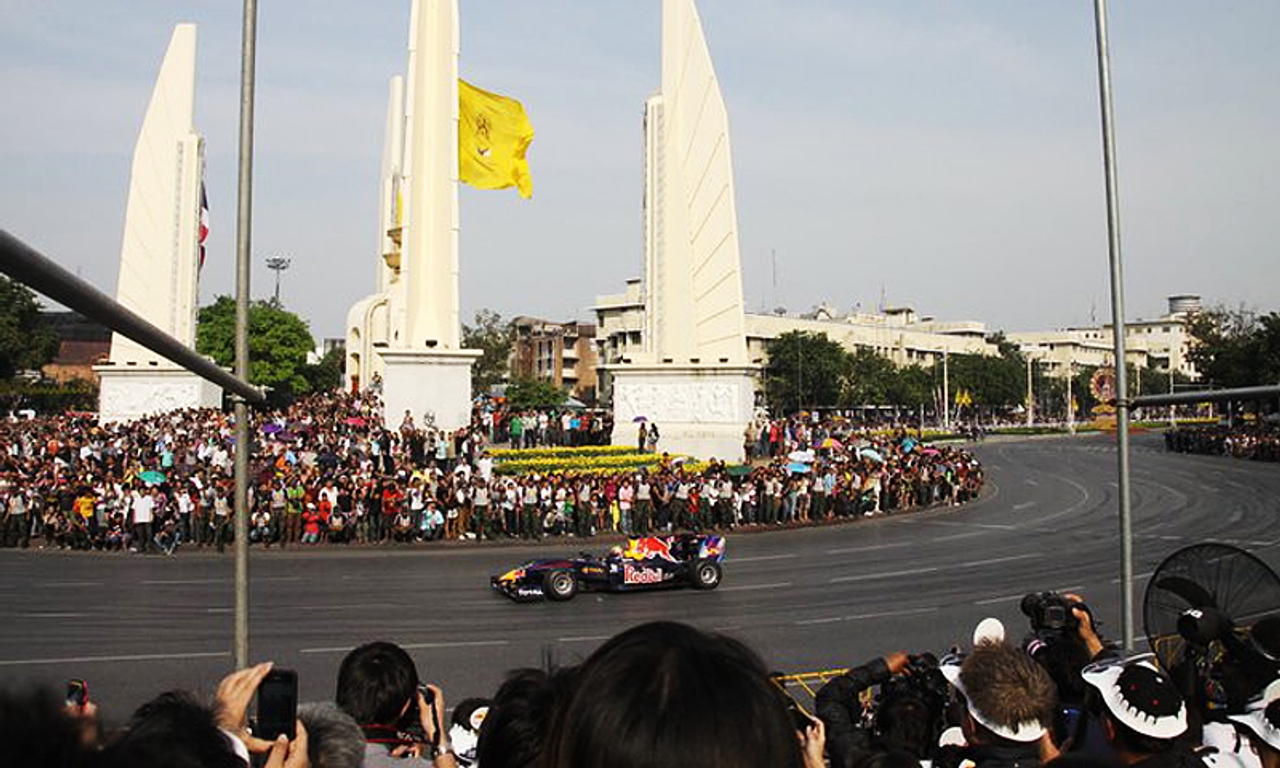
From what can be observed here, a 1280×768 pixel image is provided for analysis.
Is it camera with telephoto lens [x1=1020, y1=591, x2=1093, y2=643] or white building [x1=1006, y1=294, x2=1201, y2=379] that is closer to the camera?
camera with telephoto lens [x1=1020, y1=591, x2=1093, y2=643]

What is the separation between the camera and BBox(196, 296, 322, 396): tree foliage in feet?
245

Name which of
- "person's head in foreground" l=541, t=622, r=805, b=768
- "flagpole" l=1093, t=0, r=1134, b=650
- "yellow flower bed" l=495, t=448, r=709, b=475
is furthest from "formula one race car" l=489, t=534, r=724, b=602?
"person's head in foreground" l=541, t=622, r=805, b=768

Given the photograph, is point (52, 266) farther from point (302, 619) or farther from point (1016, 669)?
point (302, 619)

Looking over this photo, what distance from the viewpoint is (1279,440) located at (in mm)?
50562

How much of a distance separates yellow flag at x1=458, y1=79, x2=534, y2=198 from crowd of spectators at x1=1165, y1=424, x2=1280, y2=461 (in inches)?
1627

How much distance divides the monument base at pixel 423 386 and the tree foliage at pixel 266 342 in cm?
4427

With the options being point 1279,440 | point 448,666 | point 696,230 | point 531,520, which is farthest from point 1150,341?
point 448,666

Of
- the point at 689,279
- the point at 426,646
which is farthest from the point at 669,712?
the point at 689,279

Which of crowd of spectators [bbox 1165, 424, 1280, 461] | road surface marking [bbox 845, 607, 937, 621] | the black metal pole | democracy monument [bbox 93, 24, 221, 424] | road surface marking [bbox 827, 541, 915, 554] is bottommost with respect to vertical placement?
road surface marking [bbox 827, 541, 915, 554]

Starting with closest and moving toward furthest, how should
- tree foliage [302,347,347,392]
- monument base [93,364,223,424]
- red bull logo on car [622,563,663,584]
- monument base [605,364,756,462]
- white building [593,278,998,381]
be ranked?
red bull logo on car [622,563,663,584] → monument base [605,364,756,462] → monument base [93,364,223,424] → tree foliage [302,347,347,392] → white building [593,278,998,381]

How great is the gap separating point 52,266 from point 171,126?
1893 inches

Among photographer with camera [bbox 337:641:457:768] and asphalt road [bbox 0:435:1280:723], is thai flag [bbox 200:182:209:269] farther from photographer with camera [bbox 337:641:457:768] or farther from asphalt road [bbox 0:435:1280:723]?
photographer with camera [bbox 337:641:457:768]

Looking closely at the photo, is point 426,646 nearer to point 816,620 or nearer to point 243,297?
point 816,620

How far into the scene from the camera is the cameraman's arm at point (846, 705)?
399 centimetres
